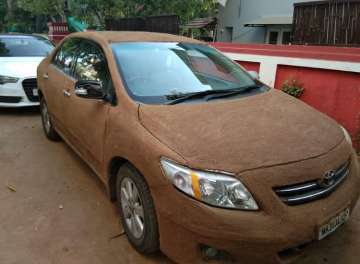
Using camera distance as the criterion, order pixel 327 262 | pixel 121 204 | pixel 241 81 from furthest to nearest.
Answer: pixel 241 81 → pixel 121 204 → pixel 327 262

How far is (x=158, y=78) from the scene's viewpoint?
339 centimetres

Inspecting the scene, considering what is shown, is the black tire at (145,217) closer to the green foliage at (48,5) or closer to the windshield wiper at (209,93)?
the windshield wiper at (209,93)

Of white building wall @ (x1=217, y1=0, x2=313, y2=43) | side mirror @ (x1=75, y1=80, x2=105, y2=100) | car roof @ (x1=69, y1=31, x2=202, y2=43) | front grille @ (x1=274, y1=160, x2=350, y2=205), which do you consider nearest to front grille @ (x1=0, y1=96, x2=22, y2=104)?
car roof @ (x1=69, y1=31, x2=202, y2=43)

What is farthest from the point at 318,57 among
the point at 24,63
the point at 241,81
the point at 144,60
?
the point at 24,63

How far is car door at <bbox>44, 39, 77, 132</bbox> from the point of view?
451cm

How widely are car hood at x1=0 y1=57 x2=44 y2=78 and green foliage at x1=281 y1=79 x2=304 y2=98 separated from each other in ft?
14.5

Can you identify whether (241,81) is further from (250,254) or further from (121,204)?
(250,254)

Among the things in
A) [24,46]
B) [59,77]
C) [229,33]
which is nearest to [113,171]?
[59,77]

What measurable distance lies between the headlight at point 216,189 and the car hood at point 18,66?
549 centimetres

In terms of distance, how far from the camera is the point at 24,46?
26.7 feet

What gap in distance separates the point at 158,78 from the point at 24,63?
15.8ft

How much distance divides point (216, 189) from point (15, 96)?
18.5 ft

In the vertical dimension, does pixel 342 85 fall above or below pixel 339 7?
below

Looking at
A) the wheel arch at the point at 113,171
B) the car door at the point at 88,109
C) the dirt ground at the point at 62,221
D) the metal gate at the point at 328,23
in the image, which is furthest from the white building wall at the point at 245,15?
the wheel arch at the point at 113,171
